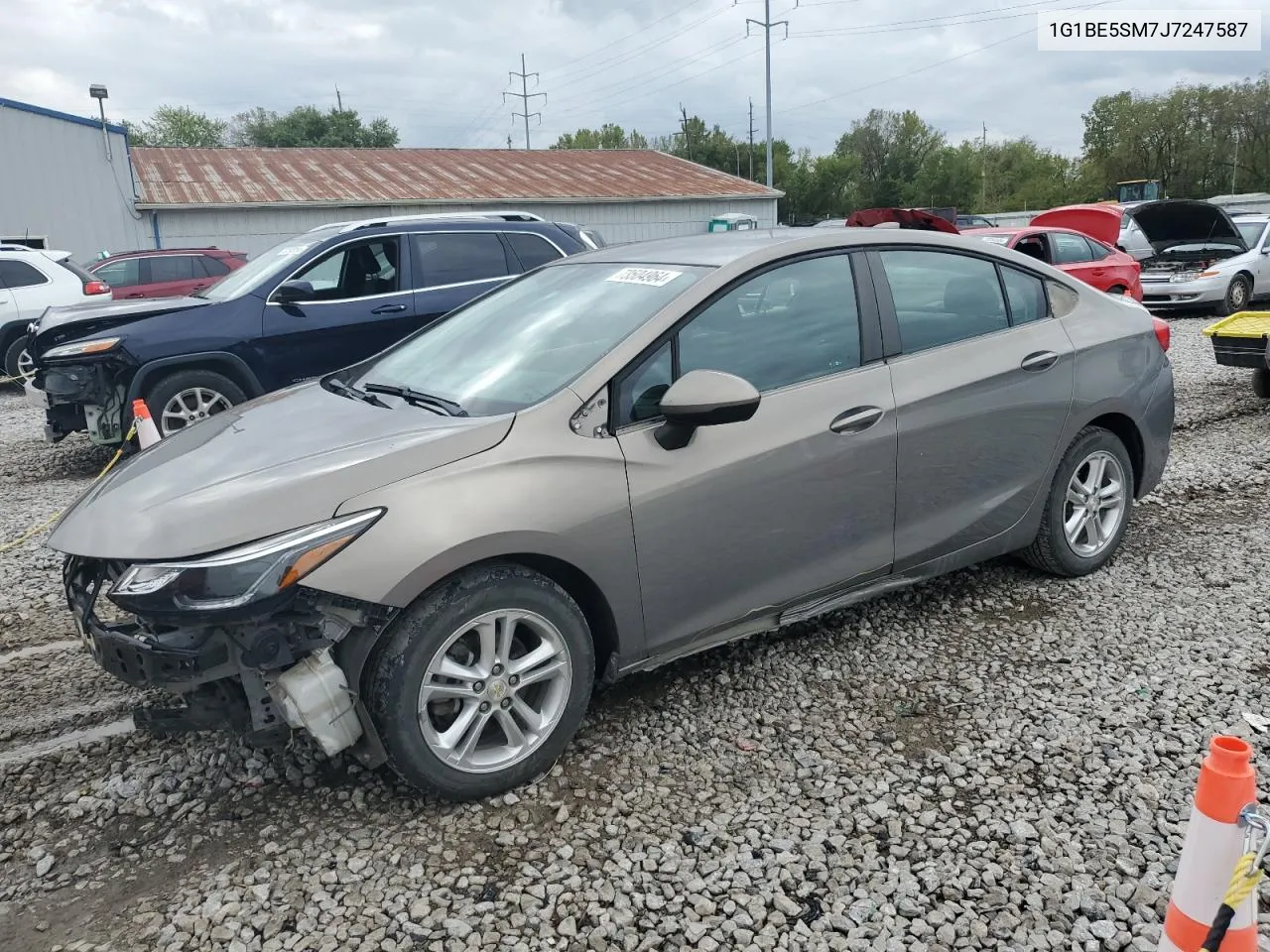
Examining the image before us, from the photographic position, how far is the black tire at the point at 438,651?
2656 millimetres

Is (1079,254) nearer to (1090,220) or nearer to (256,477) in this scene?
(1090,220)

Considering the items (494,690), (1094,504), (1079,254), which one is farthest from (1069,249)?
(494,690)

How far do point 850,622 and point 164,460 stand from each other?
2.79 metres

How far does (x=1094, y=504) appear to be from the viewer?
4.44 meters

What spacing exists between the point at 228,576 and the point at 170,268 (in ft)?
47.2

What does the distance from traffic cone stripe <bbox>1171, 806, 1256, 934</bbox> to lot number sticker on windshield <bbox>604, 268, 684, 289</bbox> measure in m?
2.32

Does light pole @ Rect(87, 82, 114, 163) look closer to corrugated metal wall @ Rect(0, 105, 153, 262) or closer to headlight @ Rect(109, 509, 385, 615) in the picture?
corrugated metal wall @ Rect(0, 105, 153, 262)

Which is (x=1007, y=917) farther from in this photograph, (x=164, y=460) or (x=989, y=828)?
(x=164, y=460)

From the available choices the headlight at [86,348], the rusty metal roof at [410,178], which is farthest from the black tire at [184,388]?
the rusty metal roof at [410,178]

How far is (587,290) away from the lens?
12.0 ft

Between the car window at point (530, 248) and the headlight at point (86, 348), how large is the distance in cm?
312

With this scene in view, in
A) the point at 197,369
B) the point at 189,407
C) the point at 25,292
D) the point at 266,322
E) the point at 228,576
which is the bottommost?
the point at 189,407

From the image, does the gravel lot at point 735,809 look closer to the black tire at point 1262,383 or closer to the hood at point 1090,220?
the black tire at point 1262,383

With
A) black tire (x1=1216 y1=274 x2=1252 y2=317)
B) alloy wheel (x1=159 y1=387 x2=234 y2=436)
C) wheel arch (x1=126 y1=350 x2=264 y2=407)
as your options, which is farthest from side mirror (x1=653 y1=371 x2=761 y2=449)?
black tire (x1=1216 y1=274 x2=1252 y2=317)
